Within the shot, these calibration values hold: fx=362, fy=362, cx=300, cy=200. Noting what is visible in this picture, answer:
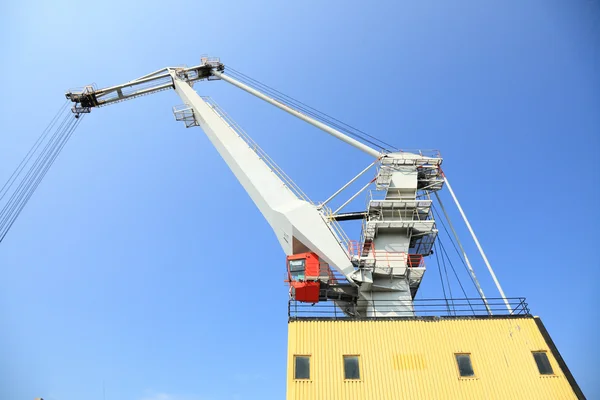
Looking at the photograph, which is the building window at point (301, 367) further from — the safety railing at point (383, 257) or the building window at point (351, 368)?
the safety railing at point (383, 257)

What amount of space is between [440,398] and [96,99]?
1143 inches

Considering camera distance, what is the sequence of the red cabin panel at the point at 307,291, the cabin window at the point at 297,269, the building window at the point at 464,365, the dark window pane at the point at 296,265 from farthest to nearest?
the dark window pane at the point at 296,265
the cabin window at the point at 297,269
the red cabin panel at the point at 307,291
the building window at the point at 464,365

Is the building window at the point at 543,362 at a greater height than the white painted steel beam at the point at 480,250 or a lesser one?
lesser

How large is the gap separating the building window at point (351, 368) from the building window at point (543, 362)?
Answer: 6.44 metres

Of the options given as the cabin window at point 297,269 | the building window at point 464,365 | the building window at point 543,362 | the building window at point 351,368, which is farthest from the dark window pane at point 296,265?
the building window at point 543,362

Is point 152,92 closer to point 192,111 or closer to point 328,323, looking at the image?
point 192,111

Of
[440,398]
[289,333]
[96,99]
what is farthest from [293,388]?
[96,99]

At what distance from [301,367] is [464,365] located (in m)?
5.77

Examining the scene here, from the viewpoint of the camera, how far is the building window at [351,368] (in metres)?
12.5

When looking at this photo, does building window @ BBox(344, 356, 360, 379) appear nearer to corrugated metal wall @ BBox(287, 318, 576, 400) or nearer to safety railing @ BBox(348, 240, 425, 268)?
corrugated metal wall @ BBox(287, 318, 576, 400)

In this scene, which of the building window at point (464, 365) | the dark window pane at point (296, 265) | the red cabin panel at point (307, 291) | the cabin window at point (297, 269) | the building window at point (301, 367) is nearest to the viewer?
the building window at point (301, 367)

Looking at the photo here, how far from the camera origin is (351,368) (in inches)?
498

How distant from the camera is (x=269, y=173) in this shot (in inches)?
806

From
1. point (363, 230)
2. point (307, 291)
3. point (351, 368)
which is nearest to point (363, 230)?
point (363, 230)
